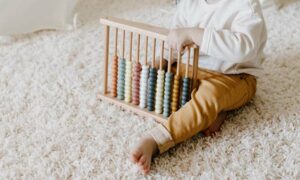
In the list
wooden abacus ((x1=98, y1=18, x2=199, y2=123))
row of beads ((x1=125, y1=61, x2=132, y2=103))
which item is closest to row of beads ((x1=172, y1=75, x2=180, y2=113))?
wooden abacus ((x1=98, y1=18, x2=199, y2=123))

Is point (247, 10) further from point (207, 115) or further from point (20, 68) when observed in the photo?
point (20, 68)

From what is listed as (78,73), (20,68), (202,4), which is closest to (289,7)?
(202,4)

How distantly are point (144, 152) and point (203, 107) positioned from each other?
6.9 inches

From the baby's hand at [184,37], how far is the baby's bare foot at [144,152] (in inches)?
8.2

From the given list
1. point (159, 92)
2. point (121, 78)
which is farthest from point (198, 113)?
point (121, 78)

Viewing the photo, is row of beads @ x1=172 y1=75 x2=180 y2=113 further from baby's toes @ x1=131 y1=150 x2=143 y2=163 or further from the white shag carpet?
baby's toes @ x1=131 y1=150 x2=143 y2=163

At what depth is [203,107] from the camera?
3.71ft

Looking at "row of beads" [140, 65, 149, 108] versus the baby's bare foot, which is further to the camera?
"row of beads" [140, 65, 149, 108]

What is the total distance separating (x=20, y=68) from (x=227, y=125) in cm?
61

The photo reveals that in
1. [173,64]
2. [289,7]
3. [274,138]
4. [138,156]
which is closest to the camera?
[138,156]

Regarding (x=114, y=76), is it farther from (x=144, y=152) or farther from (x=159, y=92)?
(x=144, y=152)

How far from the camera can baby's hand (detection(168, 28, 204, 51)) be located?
3.65ft

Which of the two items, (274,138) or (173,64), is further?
(173,64)

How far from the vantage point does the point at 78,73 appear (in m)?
1.42
